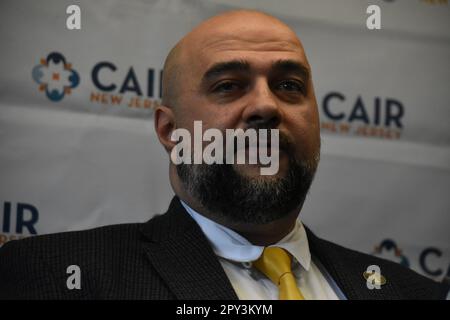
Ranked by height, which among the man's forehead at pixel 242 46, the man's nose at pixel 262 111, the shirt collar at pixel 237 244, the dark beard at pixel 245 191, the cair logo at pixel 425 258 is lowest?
the cair logo at pixel 425 258

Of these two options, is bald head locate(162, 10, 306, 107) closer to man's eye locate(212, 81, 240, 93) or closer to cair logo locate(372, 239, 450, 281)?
man's eye locate(212, 81, 240, 93)

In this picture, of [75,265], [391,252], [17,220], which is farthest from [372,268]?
[17,220]

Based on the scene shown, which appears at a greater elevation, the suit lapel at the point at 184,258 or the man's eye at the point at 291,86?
the man's eye at the point at 291,86

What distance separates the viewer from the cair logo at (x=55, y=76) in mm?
1251

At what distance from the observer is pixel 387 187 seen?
145 centimetres

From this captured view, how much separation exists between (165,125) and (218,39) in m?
0.18

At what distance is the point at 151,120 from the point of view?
4.33ft

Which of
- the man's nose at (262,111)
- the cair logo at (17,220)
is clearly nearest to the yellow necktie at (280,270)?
the man's nose at (262,111)

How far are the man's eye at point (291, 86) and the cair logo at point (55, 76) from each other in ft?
1.33

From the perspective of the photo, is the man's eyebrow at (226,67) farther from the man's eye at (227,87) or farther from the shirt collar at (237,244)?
the shirt collar at (237,244)

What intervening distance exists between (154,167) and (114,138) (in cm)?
10

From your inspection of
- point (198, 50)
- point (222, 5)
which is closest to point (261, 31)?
point (198, 50)

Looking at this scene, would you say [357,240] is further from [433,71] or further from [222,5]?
[222,5]

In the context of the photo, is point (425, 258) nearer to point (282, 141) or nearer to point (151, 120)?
point (282, 141)
